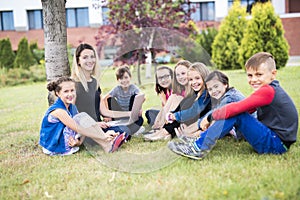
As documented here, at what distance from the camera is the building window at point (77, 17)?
22.0m

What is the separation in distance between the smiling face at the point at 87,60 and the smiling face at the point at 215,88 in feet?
3.61

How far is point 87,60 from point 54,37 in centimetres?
90

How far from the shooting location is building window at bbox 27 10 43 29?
2225cm

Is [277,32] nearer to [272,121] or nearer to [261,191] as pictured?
[272,121]

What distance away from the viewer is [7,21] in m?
22.5

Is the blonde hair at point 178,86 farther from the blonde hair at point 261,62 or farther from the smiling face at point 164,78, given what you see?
the blonde hair at point 261,62

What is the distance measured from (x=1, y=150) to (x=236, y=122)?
248 cm

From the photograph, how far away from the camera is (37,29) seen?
22.4 metres

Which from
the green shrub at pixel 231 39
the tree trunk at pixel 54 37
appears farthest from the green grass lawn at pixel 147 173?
the green shrub at pixel 231 39

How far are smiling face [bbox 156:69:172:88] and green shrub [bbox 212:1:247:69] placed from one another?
32.9ft

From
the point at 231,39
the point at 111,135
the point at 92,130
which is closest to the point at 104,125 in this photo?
the point at 111,135

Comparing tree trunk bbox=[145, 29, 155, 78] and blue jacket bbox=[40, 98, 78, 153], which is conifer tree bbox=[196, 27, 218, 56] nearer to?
tree trunk bbox=[145, 29, 155, 78]

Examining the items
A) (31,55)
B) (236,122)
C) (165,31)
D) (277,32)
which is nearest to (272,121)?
(236,122)

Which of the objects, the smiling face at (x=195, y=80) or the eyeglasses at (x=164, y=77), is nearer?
the smiling face at (x=195, y=80)
